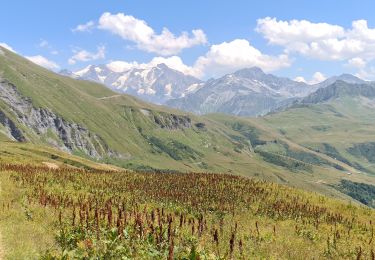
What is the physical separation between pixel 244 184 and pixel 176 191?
637 cm

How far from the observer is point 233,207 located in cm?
2645

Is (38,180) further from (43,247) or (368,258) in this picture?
(368,258)

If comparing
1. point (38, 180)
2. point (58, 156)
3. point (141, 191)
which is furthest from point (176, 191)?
point (58, 156)

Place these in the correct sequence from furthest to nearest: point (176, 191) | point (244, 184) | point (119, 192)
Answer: point (244, 184) → point (176, 191) → point (119, 192)

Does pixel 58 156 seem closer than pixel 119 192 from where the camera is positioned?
No

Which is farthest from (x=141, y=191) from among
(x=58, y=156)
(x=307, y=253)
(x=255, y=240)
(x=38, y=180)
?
(x=58, y=156)

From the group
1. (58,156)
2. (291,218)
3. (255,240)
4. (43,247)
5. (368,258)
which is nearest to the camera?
(43,247)

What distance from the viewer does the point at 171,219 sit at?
14.1 meters

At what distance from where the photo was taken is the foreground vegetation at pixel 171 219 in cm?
1379

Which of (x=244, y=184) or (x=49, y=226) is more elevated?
(x=244, y=184)

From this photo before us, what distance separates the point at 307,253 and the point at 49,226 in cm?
1100

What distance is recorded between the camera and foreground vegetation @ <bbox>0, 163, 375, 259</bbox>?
45.2 ft

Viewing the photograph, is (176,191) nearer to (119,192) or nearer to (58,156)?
(119,192)

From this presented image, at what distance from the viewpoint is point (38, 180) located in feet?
100
